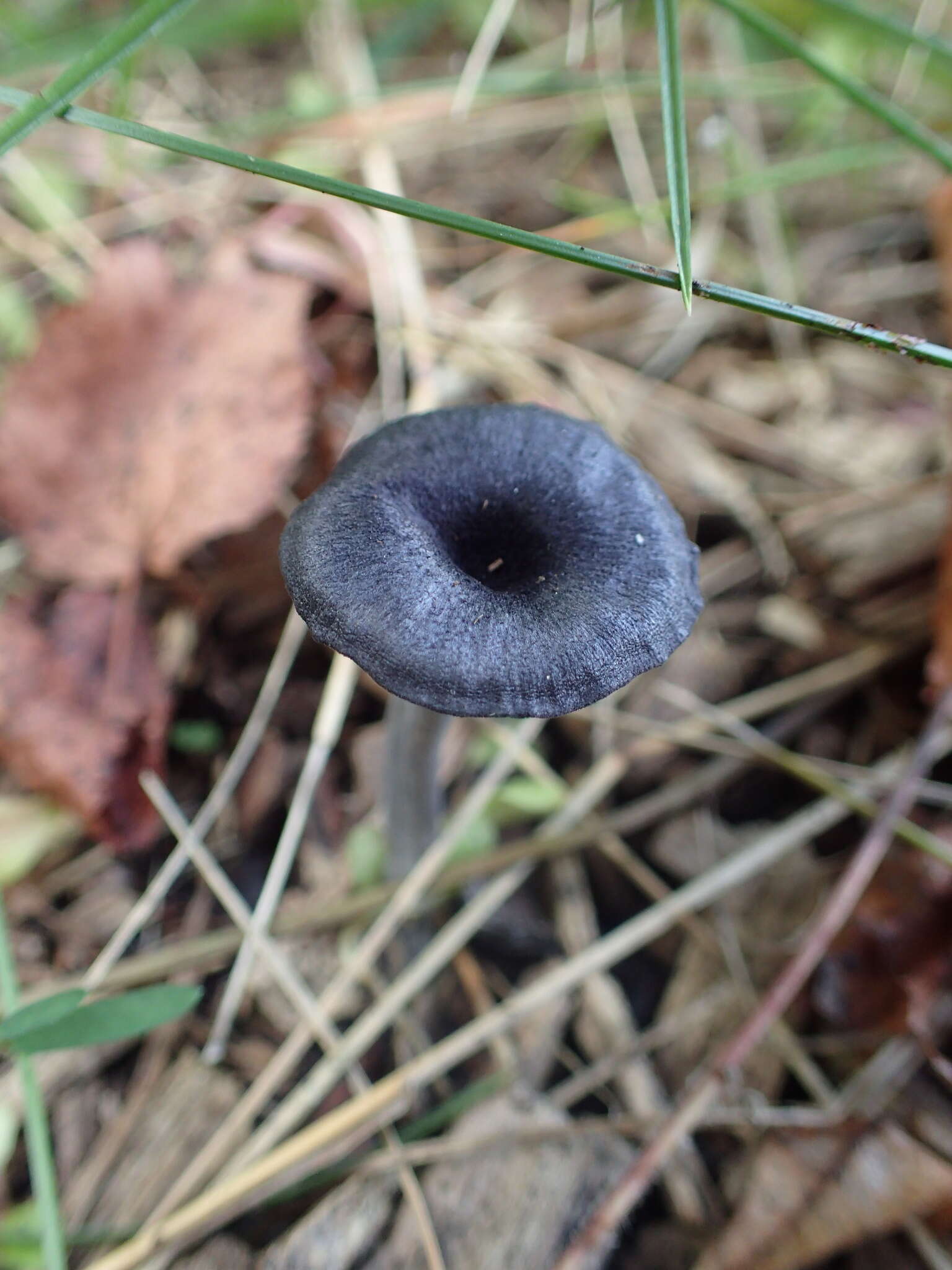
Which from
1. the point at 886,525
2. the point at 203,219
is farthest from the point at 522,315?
the point at 886,525

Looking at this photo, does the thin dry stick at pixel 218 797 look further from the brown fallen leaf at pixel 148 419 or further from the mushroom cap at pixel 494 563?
the mushroom cap at pixel 494 563

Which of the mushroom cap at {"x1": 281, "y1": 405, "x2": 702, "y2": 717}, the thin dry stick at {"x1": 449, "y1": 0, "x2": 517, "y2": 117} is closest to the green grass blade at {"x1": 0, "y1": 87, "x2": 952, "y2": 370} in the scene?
the mushroom cap at {"x1": 281, "y1": 405, "x2": 702, "y2": 717}

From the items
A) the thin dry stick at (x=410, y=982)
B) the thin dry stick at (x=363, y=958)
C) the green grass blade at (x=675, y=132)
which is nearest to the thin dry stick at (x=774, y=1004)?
the thin dry stick at (x=410, y=982)

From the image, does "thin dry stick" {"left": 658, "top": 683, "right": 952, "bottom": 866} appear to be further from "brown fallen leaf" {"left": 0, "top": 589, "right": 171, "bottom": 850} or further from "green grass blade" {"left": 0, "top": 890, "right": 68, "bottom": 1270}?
"green grass blade" {"left": 0, "top": 890, "right": 68, "bottom": 1270}

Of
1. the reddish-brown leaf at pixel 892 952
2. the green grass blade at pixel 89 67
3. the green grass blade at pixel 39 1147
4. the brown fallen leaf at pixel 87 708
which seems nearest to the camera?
the green grass blade at pixel 89 67

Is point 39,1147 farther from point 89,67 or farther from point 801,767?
point 801,767

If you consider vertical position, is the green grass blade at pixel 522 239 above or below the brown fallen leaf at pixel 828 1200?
above
